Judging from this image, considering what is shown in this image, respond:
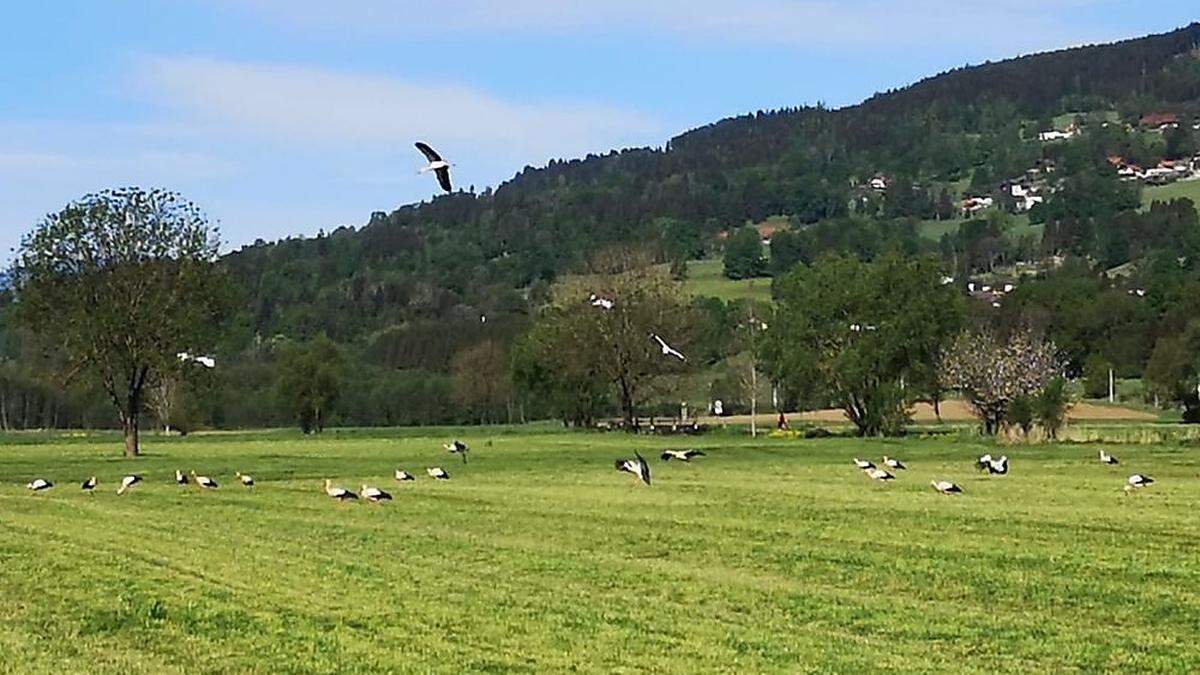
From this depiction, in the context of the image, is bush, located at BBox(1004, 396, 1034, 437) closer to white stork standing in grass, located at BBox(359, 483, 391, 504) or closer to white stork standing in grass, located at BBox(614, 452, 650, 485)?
white stork standing in grass, located at BBox(614, 452, 650, 485)

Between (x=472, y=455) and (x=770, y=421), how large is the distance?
55678mm

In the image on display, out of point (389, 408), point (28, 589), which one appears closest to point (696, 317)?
point (389, 408)

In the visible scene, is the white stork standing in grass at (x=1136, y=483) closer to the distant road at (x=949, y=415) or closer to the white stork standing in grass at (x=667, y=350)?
the white stork standing in grass at (x=667, y=350)

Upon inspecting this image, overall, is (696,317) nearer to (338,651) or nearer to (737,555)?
(737,555)

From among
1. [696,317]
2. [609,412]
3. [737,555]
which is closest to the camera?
[737,555]

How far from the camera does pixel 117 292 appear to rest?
65812 mm

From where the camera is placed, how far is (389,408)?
489ft

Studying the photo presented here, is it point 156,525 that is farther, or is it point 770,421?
point 770,421

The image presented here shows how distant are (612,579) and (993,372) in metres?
65.9

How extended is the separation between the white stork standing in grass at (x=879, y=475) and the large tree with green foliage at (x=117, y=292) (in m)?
33.8

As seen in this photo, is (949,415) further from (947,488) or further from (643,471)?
(947,488)

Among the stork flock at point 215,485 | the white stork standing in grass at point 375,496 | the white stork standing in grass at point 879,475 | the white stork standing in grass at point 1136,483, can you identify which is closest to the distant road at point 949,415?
the stork flock at point 215,485

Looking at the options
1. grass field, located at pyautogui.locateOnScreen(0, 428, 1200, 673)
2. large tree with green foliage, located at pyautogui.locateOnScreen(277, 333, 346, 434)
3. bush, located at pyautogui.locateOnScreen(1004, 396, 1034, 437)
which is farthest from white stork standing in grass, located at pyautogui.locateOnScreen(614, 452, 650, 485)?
large tree with green foliage, located at pyautogui.locateOnScreen(277, 333, 346, 434)

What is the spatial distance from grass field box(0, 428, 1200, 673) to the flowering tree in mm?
43152
